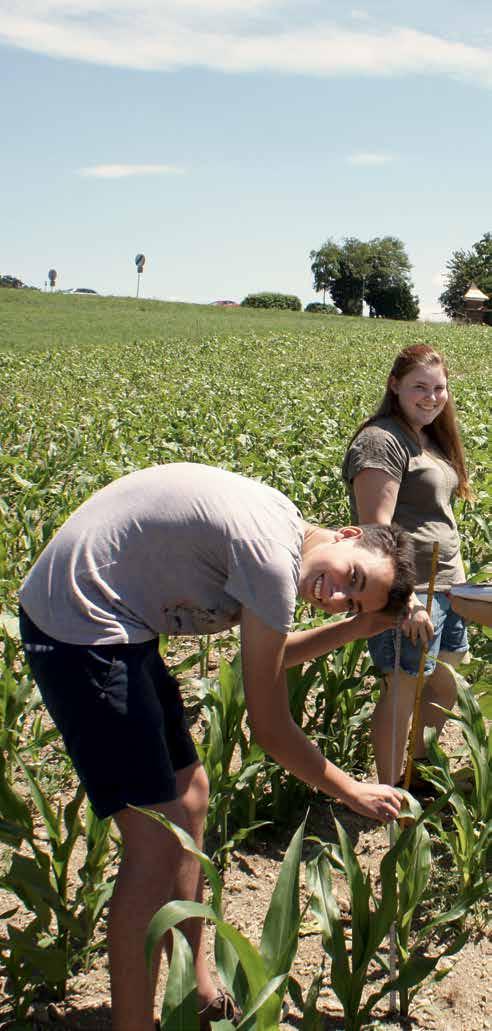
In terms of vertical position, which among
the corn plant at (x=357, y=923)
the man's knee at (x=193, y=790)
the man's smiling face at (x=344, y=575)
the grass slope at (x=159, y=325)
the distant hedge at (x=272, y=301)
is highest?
the distant hedge at (x=272, y=301)

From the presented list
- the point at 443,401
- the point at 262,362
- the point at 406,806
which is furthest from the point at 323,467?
the point at 262,362

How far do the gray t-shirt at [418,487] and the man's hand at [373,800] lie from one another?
1.15m

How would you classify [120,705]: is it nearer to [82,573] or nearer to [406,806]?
[82,573]

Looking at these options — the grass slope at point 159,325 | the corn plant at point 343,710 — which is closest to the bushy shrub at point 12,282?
the grass slope at point 159,325

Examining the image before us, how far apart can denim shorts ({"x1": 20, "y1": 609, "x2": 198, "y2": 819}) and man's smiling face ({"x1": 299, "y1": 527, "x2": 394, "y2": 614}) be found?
379 mm

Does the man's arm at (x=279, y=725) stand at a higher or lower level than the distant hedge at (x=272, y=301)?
lower

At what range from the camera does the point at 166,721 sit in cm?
229

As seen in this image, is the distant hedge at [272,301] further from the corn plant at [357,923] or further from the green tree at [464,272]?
the corn plant at [357,923]

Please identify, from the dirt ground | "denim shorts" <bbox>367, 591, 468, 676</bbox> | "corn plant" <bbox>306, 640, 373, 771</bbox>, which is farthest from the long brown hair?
the dirt ground

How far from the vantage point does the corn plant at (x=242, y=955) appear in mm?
1758

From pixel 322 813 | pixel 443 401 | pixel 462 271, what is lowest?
pixel 322 813

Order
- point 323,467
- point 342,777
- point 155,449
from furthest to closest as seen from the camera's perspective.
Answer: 1. point 155,449
2. point 323,467
3. point 342,777

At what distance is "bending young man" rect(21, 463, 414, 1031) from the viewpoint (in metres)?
1.99

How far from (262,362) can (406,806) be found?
22331 mm
